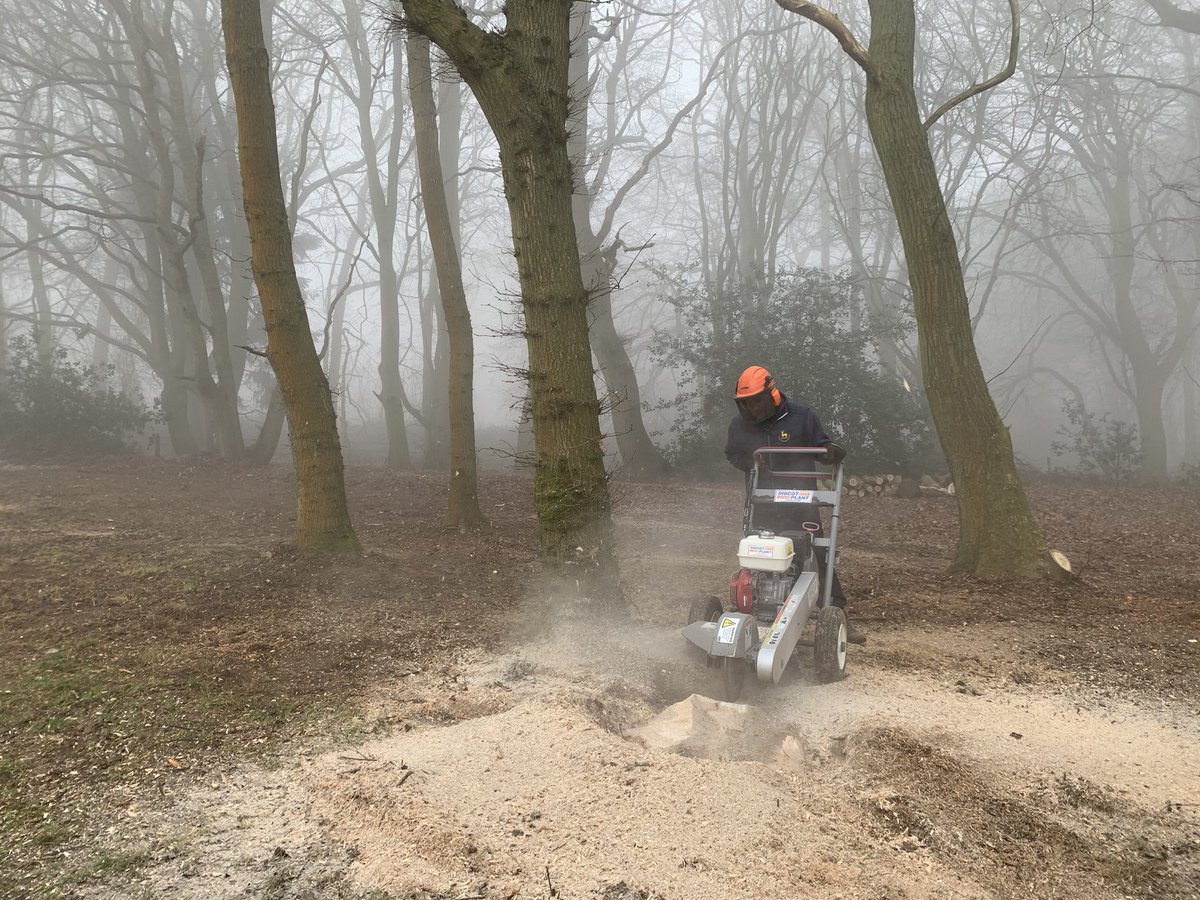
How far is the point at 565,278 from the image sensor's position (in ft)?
18.4

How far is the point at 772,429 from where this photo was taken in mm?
5641

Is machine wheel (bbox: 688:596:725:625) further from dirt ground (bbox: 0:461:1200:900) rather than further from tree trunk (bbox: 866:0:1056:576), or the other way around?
tree trunk (bbox: 866:0:1056:576)

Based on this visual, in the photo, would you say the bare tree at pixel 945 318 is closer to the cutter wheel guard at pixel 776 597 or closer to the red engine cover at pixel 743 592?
the cutter wheel guard at pixel 776 597

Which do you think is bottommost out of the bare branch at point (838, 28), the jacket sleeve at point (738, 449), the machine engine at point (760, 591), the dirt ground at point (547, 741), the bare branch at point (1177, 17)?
the dirt ground at point (547, 741)

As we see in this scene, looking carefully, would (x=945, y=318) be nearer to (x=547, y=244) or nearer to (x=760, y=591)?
(x=760, y=591)

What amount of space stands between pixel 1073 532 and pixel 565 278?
8.52m

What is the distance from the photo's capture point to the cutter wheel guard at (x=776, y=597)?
4.60 metres

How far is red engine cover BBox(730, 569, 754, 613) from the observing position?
512 centimetres

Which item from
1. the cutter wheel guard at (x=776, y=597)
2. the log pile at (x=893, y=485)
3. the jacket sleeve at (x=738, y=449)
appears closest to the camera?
the cutter wheel guard at (x=776, y=597)

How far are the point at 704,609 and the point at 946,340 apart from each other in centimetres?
412

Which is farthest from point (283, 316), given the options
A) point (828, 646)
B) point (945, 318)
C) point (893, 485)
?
point (893, 485)

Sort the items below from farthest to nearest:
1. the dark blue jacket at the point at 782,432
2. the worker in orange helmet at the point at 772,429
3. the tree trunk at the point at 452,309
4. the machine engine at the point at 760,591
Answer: the tree trunk at the point at 452,309, the dark blue jacket at the point at 782,432, the worker in orange helmet at the point at 772,429, the machine engine at the point at 760,591

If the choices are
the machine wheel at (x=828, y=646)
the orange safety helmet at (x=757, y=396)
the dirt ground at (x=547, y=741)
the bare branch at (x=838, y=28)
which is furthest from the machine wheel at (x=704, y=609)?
the bare branch at (x=838, y=28)

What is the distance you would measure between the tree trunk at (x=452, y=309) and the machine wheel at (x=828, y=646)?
5.00 metres
